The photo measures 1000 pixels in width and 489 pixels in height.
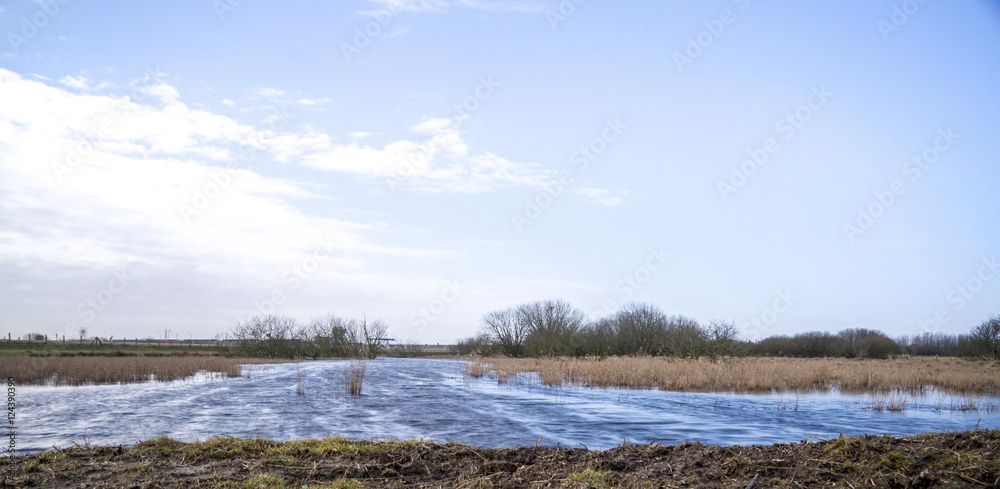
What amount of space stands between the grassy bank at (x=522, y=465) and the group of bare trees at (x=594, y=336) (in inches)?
952

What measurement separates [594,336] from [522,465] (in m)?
41.6

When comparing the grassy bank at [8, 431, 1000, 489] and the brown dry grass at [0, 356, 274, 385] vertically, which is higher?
the grassy bank at [8, 431, 1000, 489]

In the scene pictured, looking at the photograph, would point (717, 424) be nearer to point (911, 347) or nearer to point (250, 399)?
point (250, 399)

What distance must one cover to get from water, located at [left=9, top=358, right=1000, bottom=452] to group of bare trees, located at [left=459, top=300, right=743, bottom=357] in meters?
9.40

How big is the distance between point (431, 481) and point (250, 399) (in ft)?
45.1

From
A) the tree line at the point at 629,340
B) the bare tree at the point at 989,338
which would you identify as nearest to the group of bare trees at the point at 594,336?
the tree line at the point at 629,340

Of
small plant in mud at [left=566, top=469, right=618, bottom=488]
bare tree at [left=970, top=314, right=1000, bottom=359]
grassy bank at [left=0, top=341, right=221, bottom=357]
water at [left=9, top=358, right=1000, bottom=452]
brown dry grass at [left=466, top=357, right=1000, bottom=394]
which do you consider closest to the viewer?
small plant in mud at [left=566, top=469, right=618, bottom=488]

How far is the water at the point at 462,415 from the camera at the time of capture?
11141mm

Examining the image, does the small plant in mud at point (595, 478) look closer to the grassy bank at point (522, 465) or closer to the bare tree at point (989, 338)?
the grassy bank at point (522, 465)

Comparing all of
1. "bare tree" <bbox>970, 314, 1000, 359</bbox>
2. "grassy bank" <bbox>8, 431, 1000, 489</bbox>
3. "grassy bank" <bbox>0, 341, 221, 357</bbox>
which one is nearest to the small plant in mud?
"grassy bank" <bbox>8, 431, 1000, 489</bbox>

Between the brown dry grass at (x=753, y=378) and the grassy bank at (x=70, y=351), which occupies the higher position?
the brown dry grass at (x=753, y=378)

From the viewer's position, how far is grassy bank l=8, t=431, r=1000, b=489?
5.78 meters

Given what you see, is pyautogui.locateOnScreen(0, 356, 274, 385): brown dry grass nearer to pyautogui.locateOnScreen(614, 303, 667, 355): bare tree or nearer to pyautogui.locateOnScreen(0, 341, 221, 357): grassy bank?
pyautogui.locateOnScreen(0, 341, 221, 357): grassy bank

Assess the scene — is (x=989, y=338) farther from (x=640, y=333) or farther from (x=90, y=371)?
(x=90, y=371)
